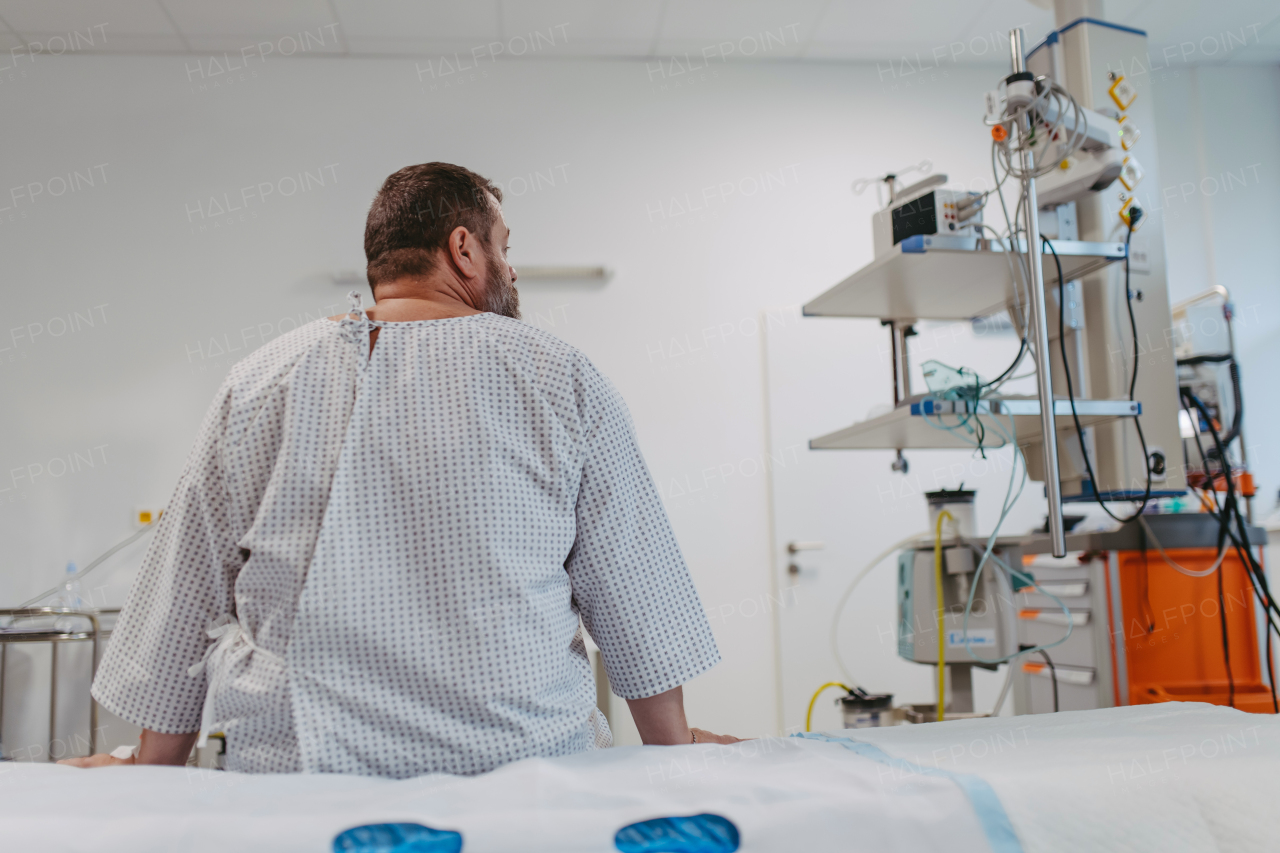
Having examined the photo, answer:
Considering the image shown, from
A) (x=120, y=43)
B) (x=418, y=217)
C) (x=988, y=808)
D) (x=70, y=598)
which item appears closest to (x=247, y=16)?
(x=120, y=43)

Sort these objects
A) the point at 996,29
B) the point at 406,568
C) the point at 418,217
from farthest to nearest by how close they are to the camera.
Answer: the point at 996,29 → the point at 418,217 → the point at 406,568

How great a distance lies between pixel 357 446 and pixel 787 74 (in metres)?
3.17

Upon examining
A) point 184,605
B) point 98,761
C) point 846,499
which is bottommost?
point 98,761

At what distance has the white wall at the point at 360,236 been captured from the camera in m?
3.17

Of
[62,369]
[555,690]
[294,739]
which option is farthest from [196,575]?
[62,369]

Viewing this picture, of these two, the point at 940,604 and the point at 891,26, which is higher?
the point at 891,26

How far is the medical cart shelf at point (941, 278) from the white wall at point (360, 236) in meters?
1.34

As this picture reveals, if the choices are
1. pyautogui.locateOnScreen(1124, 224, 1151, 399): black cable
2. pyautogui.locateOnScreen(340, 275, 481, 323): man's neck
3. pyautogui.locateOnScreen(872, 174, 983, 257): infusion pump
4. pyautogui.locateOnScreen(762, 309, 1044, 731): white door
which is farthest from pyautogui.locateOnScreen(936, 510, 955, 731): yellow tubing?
pyautogui.locateOnScreen(762, 309, 1044, 731): white door

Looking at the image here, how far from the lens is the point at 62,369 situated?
10.5 feet

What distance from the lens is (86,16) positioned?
3160mm

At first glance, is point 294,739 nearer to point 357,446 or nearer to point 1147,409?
point 357,446

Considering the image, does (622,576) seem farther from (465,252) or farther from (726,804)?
(465,252)

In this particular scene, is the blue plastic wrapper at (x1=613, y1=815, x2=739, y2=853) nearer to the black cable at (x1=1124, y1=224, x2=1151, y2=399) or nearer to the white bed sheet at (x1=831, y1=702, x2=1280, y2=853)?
the white bed sheet at (x1=831, y1=702, x2=1280, y2=853)

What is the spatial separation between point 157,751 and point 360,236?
2582 millimetres
